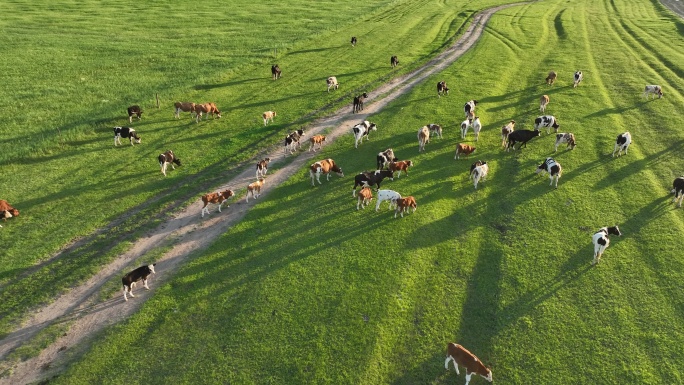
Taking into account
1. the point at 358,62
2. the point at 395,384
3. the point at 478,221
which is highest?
the point at 358,62

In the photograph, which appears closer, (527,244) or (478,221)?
(527,244)

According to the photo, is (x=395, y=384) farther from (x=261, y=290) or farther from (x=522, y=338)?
(x=261, y=290)

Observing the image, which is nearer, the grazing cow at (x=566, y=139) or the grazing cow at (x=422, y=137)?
the grazing cow at (x=566, y=139)

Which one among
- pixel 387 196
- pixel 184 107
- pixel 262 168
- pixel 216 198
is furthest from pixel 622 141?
pixel 184 107

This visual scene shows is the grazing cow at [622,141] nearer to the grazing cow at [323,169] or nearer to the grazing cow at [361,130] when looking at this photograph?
the grazing cow at [361,130]

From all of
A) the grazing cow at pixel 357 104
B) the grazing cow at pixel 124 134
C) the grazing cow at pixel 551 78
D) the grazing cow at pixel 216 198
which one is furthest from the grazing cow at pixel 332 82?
the grazing cow at pixel 216 198

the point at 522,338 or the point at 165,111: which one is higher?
the point at 165,111

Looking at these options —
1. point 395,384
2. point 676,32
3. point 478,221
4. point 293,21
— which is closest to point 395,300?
point 395,384
